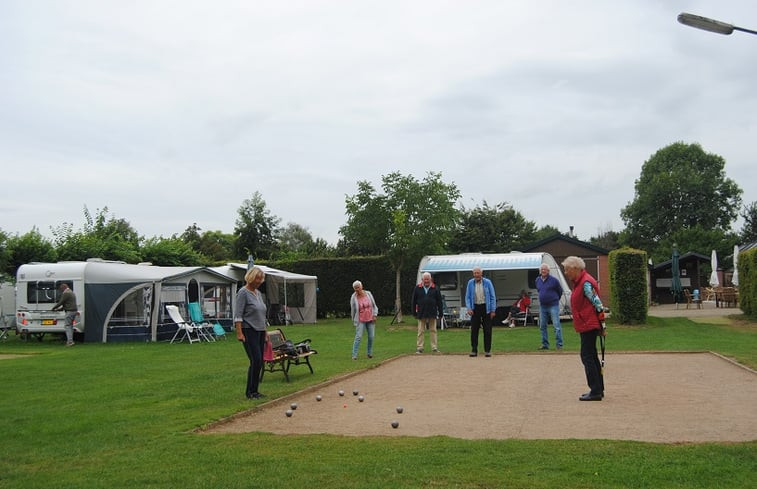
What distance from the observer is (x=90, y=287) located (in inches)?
863

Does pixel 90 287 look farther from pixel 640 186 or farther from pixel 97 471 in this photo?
pixel 640 186

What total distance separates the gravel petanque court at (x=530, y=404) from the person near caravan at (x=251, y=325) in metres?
0.53

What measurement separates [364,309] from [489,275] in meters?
12.4

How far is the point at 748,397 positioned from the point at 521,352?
22.5 feet

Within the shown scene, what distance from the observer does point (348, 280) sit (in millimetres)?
33469

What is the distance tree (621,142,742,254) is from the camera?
6356 centimetres

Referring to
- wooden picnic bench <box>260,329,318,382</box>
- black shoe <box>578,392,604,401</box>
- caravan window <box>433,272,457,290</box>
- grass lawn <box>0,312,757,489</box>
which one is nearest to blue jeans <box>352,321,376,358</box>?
wooden picnic bench <box>260,329,318,382</box>

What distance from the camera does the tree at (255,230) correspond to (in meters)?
52.8

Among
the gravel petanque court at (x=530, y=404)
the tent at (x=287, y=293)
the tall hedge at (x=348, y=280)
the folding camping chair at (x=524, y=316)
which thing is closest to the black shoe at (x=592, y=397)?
the gravel petanque court at (x=530, y=404)

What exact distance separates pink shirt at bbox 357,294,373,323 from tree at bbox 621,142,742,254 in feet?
181

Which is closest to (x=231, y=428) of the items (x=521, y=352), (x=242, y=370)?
(x=242, y=370)

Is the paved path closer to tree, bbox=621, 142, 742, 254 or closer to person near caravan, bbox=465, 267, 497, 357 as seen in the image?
person near caravan, bbox=465, 267, 497, 357

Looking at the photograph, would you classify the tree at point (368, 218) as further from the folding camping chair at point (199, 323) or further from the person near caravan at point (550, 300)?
the person near caravan at point (550, 300)

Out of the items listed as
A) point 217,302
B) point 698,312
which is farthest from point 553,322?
point 698,312
